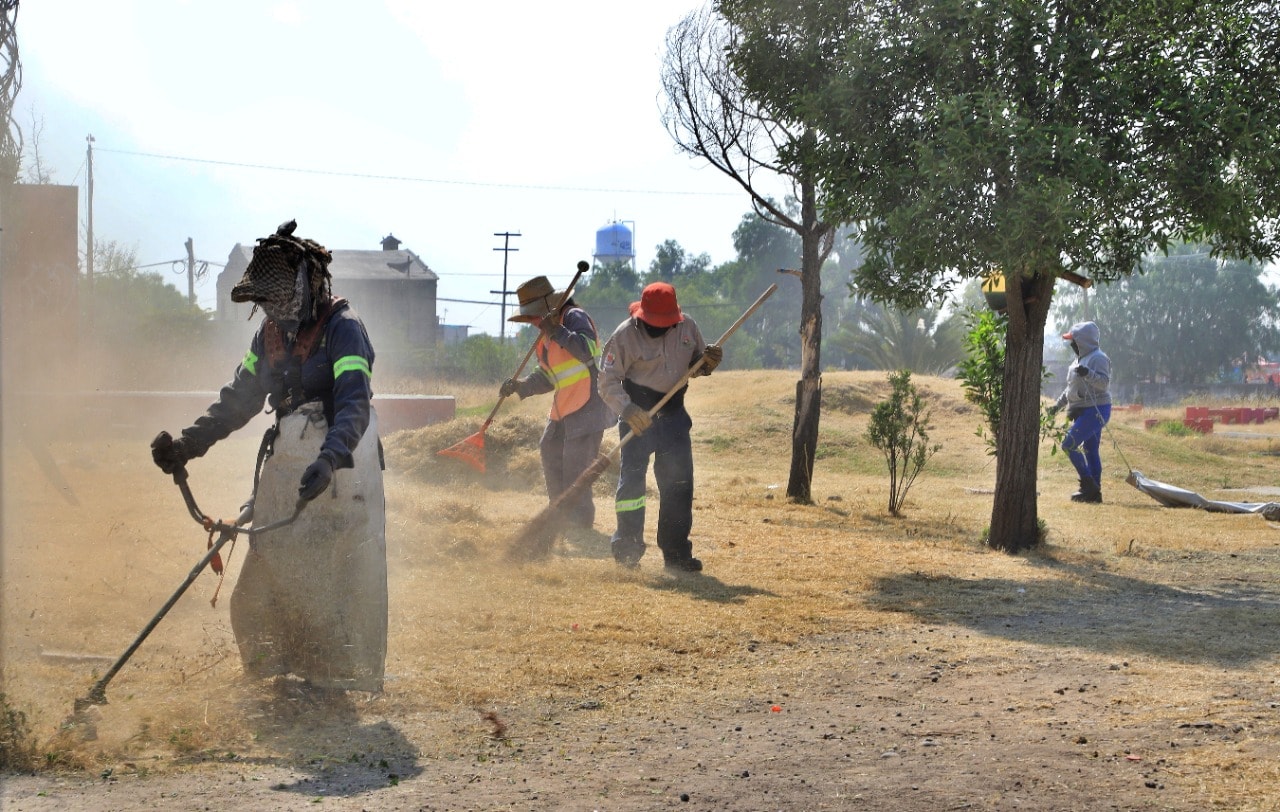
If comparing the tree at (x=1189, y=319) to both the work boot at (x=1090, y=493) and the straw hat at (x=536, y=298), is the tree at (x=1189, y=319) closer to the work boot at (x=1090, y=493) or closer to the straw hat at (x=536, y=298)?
the work boot at (x=1090, y=493)

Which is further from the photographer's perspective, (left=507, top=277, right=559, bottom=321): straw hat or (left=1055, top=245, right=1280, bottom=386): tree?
(left=1055, top=245, right=1280, bottom=386): tree

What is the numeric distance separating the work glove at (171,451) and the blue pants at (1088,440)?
11.0 meters

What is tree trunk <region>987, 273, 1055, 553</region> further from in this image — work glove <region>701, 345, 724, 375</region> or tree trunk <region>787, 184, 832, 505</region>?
tree trunk <region>787, 184, 832, 505</region>

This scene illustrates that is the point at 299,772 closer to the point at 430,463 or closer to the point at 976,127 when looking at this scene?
the point at 976,127

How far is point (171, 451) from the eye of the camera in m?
4.86

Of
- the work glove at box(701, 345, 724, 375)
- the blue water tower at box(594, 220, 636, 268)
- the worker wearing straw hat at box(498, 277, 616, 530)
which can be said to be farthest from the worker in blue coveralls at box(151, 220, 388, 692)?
the blue water tower at box(594, 220, 636, 268)

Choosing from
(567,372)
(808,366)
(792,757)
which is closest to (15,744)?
(792,757)

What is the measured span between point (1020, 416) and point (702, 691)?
4.92m

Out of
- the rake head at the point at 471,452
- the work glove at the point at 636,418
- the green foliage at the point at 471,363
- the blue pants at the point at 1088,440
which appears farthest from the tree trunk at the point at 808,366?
the green foliage at the point at 471,363

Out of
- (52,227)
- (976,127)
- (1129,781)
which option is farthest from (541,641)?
(52,227)

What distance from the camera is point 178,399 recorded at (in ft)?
59.7

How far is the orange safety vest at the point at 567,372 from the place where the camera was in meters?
9.23

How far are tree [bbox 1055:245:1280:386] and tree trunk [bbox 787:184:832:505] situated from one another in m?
57.0

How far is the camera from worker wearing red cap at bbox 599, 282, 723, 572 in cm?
816
